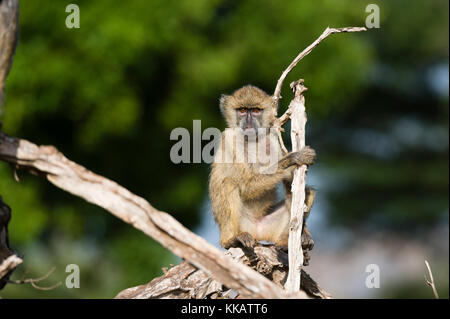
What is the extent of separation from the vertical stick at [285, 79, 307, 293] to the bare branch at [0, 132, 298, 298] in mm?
841

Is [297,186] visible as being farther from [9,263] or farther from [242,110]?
[242,110]

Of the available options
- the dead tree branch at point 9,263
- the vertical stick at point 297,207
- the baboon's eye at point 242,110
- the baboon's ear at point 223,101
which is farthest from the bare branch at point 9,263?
the baboon's ear at point 223,101

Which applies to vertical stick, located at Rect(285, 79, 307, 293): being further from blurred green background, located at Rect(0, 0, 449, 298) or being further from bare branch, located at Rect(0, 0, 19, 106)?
blurred green background, located at Rect(0, 0, 449, 298)

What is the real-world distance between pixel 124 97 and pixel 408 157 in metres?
13.7

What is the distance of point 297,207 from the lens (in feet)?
18.1

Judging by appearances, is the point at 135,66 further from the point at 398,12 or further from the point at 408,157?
the point at 408,157

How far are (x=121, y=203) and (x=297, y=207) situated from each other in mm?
1705

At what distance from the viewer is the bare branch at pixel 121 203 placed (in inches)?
175

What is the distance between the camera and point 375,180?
2414 cm

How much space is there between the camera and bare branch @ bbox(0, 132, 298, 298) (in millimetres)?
4453

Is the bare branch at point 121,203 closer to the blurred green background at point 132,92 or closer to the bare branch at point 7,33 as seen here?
the bare branch at point 7,33

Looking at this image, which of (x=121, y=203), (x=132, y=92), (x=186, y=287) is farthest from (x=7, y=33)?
(x=132, y=92)

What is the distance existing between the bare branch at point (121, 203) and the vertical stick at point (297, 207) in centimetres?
84

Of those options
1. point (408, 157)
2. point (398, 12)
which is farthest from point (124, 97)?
point (408, 157)
